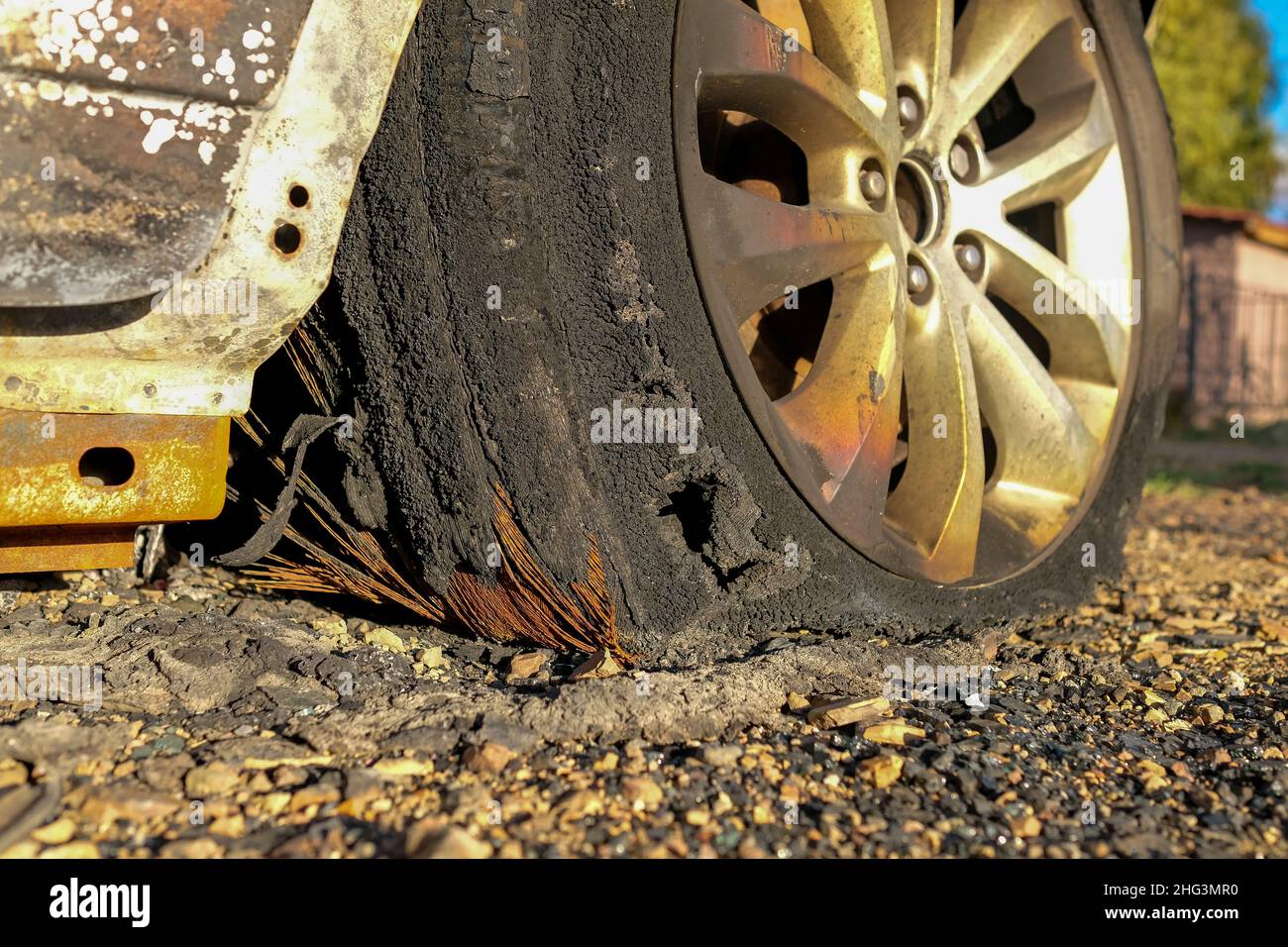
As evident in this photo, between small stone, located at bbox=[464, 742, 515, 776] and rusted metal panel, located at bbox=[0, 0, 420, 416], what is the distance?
62cm

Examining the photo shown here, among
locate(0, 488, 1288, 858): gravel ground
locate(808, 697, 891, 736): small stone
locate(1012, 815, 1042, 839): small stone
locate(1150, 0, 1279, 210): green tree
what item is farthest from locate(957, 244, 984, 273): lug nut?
locate(1150, 0, 1279, 210): green tree

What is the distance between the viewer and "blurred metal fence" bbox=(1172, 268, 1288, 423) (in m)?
15.5

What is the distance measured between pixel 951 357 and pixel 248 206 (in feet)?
4.93

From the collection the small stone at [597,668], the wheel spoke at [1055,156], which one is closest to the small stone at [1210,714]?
the small stone at [597,668]

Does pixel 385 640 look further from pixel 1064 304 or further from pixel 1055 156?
pixel 1055 156

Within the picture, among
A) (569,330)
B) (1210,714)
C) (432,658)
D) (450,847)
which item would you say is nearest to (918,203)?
(569,330)

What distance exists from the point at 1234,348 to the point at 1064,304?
15511 millimetres

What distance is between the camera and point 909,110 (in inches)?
98.9

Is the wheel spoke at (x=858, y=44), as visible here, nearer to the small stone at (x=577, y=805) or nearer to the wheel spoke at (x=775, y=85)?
the wheel spoke at (x=775, y=85)

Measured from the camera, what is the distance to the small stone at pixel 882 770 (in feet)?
5.00

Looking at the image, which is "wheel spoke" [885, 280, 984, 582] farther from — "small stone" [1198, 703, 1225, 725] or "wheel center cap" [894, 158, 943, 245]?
"small stone" [1198, 703, 1225, 725]

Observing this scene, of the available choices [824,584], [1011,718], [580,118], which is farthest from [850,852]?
[580,118]

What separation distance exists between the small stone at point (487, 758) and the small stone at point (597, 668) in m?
0.29
